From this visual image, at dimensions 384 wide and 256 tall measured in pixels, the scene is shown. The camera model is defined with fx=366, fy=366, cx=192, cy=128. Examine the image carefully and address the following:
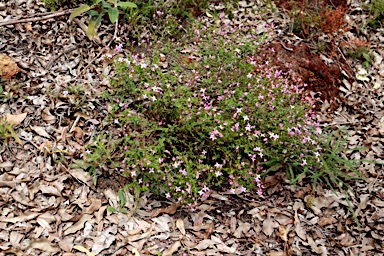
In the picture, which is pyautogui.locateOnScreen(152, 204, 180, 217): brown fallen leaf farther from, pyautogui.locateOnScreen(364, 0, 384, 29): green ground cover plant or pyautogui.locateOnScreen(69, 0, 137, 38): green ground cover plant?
pyautogui.locateOnScreen(364, 0, 384, 29): green ground cover plant

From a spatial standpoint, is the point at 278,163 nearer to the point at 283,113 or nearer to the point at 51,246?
the point at 283,113

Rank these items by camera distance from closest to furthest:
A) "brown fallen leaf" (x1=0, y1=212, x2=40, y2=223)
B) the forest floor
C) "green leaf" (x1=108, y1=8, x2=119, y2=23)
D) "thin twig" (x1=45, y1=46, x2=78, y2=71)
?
"brown fallen leaf" (x1=0, y1=212, x2=40, y2=223)
the forest floor
"green leaf" (x1=108, y1=8, x2=119, y2=23)
"thin twig" (x1=45, y1=46, x2=78, y2=71)

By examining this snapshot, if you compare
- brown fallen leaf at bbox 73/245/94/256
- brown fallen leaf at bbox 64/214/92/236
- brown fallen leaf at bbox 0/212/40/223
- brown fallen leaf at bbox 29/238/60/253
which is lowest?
brown fallen leaf at bbox 73/245/94/256

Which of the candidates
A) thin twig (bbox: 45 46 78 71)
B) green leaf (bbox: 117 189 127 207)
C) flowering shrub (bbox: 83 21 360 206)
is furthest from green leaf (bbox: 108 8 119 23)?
green leaf (bbox: 117 189 127 207)

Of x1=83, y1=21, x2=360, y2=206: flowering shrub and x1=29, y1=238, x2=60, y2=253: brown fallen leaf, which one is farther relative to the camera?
x1=83, y1=21, x2=360, y2=206: flowering shrub

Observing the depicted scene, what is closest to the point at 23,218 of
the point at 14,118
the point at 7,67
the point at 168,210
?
the point at 14,118

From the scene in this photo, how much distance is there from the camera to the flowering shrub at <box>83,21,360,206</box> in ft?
11.3

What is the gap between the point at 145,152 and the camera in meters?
3.44

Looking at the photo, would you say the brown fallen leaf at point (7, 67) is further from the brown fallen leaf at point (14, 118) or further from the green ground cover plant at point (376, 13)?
the green ground cover plant at point (376, 13)

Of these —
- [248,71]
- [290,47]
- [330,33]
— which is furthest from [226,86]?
[330,33]

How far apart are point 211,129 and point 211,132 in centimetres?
6

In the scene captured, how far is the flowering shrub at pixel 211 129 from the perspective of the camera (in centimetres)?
345

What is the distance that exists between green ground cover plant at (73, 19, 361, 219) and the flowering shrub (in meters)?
0.01

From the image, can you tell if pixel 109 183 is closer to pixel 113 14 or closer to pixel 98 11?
pixel 113 14
